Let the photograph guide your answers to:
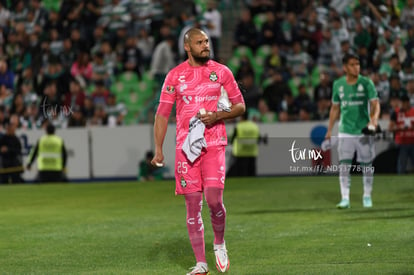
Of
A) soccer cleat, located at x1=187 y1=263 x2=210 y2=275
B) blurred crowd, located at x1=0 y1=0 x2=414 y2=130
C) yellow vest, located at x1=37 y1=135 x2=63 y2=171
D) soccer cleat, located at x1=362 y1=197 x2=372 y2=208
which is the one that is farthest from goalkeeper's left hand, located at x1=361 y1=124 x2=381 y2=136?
yellow vest, located at x1=37 y1=135 x2=63 y2=171

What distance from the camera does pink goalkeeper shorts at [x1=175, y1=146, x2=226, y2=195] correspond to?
8820 millimetres

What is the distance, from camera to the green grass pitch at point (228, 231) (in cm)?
983

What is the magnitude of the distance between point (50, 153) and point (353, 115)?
34.9ft

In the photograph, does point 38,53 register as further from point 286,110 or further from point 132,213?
point 132,213

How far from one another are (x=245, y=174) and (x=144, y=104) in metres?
3.62

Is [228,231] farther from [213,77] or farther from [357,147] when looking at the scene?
[213,77]

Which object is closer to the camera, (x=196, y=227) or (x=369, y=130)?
(x=196, y=227)

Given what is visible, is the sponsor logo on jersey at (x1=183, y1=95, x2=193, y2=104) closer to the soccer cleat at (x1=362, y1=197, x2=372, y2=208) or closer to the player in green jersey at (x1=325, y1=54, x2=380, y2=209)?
the player in green jersey at (x1=325, y1=54, x2=380, y2=209)

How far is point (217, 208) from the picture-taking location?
8.91 m

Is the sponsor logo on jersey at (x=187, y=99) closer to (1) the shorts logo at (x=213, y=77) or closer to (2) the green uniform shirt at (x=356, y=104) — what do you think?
(1) the shorts logo at (x=213, y=77)

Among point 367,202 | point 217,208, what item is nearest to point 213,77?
point 217,208

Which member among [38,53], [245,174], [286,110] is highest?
[38,53]

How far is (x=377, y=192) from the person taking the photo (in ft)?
61.6

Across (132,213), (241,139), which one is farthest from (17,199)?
(241,139)
